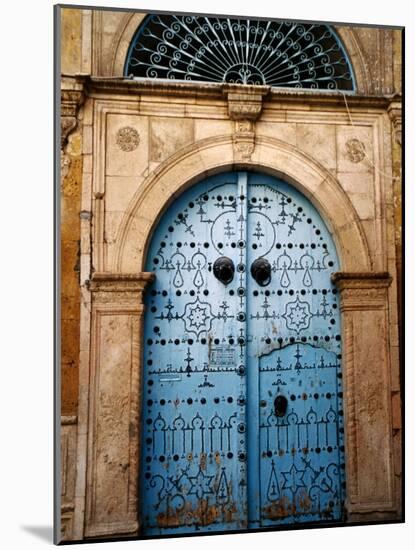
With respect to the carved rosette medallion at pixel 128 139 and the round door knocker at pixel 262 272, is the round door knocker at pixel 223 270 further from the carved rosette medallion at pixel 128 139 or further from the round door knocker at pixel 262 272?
the carved rosette medallion at pixel 128 139

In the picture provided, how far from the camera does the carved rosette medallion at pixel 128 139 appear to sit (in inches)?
174

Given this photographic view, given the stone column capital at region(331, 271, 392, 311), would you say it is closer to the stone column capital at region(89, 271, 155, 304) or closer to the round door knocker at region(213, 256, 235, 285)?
the round door knocker at region(213, 256, 235, 285)

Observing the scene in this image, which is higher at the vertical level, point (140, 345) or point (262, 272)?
point (262, 272)

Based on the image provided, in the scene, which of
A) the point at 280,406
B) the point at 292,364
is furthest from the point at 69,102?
the point at 280,406

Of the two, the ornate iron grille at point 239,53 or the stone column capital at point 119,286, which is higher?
the ornate iron grille at point 239,53

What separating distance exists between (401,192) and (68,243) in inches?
94.8

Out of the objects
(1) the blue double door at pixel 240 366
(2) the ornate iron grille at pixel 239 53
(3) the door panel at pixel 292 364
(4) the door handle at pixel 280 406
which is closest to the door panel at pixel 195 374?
(1) the blue double door at pixel 240 366

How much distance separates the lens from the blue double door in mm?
4391

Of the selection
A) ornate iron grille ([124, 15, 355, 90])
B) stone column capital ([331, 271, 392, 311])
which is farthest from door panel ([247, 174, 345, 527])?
ornate iron grille ([124, 15, 355, 90])

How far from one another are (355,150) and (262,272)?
1133mm

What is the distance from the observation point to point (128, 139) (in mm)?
4430

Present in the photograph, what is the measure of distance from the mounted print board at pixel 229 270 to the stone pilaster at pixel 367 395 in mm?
14

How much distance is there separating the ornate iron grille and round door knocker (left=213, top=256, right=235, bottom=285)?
4.25ft

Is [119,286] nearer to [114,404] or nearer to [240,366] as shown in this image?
[114,404]
